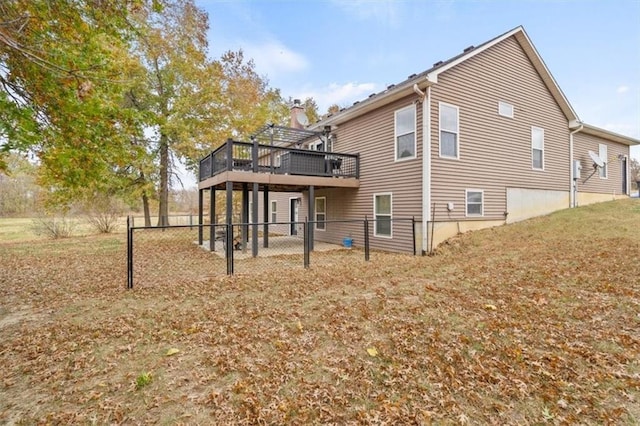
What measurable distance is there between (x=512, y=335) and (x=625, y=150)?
19221 mm

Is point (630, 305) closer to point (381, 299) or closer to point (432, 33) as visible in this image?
point (381, 299)

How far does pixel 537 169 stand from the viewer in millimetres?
12086

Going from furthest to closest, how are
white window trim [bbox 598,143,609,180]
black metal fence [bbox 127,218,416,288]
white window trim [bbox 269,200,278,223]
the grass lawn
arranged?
white window trim [bbox 269,200,278,223], white window trim [bbox 598,143,609,180], black metal fence [bbox 127,218,416,288], the grass lawn

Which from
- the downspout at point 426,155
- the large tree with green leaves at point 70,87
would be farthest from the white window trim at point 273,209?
the large tree with green leaves at point 70,87

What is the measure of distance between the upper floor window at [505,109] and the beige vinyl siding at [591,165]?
196 inches

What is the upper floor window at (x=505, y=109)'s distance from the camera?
10.9m

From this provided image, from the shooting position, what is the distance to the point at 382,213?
10.7 m

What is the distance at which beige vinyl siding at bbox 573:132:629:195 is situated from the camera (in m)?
13.9

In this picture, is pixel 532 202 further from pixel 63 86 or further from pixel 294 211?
pixel 63 86

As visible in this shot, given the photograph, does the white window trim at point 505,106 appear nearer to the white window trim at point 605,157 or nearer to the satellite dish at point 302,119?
the white window trim at point 605,157

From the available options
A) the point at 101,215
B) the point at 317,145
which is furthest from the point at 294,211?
the point at 101,215

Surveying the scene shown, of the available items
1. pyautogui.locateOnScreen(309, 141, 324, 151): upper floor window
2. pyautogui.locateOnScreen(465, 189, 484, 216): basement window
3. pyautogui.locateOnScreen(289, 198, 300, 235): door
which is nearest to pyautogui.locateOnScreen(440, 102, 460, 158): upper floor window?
pyautogui.locateOnScreen(465, 189, 484, 216): basement window

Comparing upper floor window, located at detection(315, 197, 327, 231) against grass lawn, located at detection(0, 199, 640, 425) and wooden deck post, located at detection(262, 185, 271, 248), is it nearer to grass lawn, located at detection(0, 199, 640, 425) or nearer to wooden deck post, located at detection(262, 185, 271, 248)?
wooden deck post, located at detection(262, 185, 271, 248)

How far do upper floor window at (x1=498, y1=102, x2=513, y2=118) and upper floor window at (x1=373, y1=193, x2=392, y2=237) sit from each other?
16.3ft
